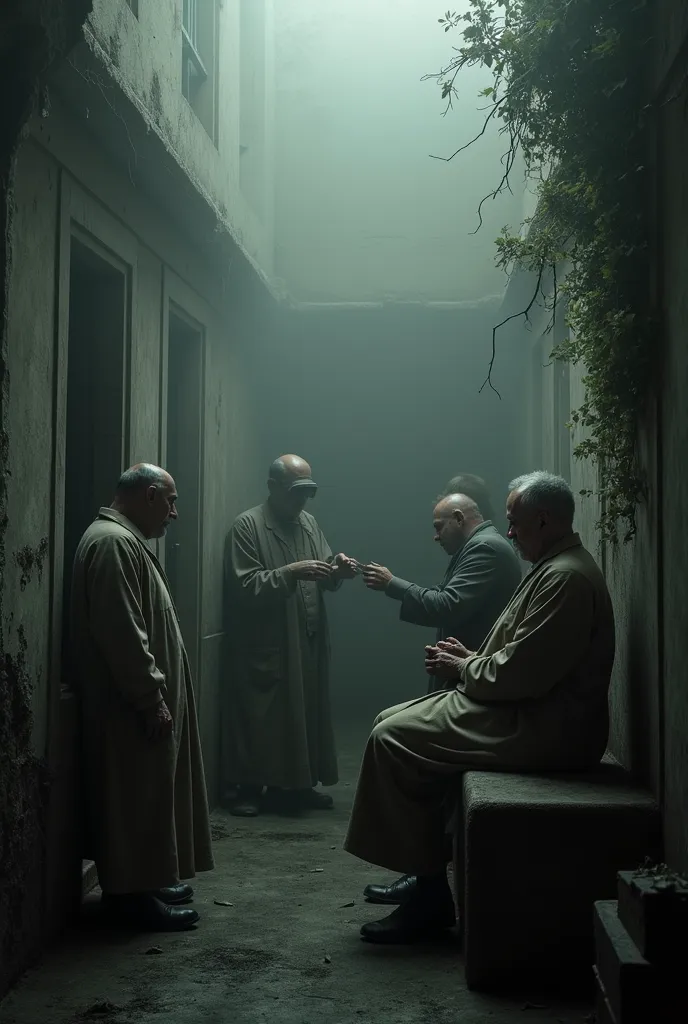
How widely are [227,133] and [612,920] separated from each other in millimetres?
6239

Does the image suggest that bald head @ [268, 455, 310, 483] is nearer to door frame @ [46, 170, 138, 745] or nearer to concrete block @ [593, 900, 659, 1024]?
door frame @ [46, 170, 138, 745]

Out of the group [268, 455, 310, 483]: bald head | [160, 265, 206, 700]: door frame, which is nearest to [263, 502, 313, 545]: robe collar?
[268, 455, 310, 483]: bald head

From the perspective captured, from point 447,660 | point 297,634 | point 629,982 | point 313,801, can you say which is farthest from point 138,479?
point 313,801

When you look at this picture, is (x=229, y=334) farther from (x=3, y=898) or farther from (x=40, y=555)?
(x=3, y=898)

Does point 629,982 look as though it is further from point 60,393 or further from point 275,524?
point 275,524

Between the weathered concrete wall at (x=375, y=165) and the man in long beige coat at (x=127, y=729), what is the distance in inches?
236

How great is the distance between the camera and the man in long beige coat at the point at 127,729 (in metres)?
4.63

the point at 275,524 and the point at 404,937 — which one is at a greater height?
the point at 275,524

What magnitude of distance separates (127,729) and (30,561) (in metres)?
0.90

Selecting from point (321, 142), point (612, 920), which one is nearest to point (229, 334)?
point (321, 142)

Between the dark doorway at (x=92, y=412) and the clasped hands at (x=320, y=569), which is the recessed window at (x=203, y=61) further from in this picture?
the clasped hands at (x=320, y=569)

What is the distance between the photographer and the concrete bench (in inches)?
154

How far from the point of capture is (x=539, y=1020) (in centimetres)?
365

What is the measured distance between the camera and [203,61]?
25.0ft
